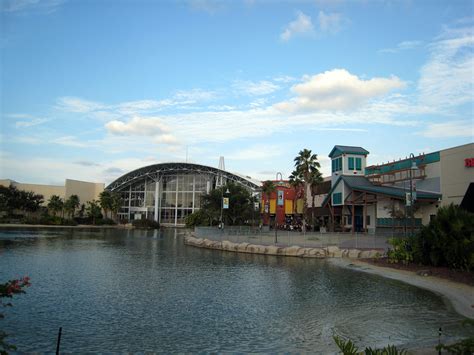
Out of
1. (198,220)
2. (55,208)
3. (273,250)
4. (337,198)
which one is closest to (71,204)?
(55,208)

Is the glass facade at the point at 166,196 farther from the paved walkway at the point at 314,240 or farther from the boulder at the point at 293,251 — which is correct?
the boulder at the point at 293,251

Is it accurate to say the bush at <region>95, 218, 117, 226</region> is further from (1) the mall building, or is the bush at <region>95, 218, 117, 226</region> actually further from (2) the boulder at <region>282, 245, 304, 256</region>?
(2) the boulder at <region>282, 245, 304, 256</region>

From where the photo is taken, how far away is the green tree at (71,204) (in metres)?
88.4

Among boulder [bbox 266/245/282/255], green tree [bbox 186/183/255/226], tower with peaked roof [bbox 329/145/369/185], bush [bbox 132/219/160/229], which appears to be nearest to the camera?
boulder [bbox 266/245/282/255]

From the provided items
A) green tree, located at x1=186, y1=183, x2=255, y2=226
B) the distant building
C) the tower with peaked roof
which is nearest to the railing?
the distant building

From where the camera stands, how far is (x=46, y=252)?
A: 3036cm

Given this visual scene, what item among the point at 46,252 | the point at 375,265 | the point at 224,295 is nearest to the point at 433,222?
the point at 375,265

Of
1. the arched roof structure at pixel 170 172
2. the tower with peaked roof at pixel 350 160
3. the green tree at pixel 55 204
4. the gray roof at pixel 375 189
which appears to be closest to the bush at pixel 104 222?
A: the green tree at pixel 55 204

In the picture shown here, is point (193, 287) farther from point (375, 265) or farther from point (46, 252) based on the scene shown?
point (46, 252)

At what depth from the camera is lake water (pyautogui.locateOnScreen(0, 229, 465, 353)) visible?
10.5 meters

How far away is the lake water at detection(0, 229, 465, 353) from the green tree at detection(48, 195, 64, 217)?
6788 cm

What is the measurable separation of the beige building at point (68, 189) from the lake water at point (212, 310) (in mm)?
74059

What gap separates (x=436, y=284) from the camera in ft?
63.5

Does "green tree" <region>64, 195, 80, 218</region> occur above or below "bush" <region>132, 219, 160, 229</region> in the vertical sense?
above
